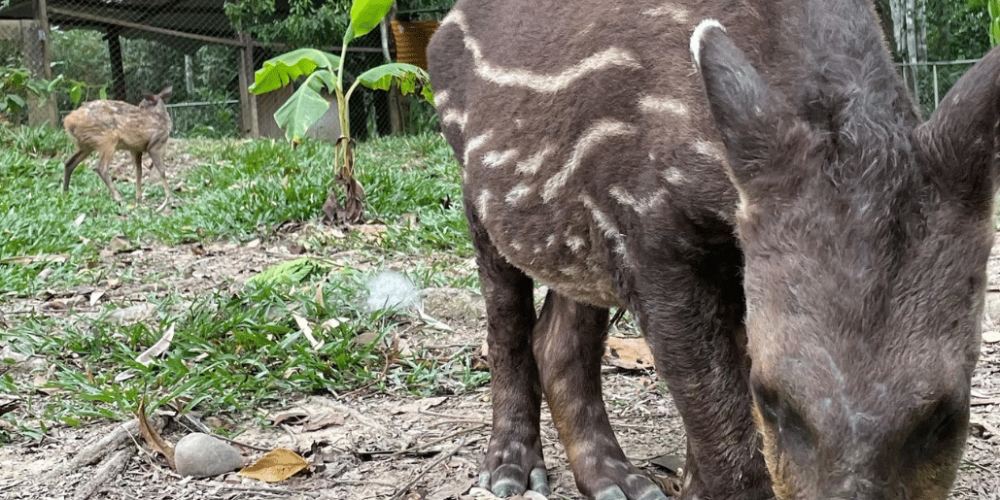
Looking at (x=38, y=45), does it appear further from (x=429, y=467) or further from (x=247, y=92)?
(x=429, y=467)

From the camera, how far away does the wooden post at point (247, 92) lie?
14.6 meters

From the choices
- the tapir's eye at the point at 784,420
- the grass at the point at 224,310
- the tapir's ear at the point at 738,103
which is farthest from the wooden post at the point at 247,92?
the tapir's eye at the point at 784,420

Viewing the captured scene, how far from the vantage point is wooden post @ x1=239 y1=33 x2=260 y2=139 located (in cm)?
1462

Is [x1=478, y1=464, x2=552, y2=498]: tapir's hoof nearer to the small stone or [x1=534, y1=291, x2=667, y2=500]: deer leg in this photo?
[x1=534, y1=291, x2=667, y2=500]: deer leg

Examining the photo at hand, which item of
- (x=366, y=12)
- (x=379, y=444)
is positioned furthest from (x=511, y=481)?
(x=366, y=12)

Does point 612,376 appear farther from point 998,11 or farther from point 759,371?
Answer: point 759,371

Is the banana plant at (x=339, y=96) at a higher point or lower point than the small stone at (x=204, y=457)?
higher

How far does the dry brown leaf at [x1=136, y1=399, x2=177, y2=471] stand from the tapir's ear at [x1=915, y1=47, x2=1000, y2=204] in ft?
8.03

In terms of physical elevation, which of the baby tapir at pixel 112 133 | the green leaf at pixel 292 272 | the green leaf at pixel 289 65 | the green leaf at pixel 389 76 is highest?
the green leaf at pixel 289 65

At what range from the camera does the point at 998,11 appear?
12.5ft

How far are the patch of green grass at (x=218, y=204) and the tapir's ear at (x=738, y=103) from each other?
4455 mm

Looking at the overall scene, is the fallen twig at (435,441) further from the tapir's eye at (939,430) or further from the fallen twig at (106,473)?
the tapir's eye at (939,430)

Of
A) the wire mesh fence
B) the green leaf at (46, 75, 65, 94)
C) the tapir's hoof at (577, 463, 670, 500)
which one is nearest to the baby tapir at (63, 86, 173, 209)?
the green leaf at (46, 75, 65, 94)

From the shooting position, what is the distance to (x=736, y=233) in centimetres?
223
